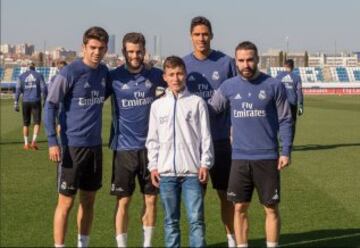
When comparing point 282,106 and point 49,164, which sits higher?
point 282,106

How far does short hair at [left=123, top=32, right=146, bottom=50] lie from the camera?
6234 millimetres

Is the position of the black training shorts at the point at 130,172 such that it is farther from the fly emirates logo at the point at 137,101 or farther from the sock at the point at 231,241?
the sock at the point at 231,241

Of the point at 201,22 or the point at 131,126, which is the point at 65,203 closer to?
the point at 131,126

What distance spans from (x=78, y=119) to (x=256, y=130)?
5.49 feet

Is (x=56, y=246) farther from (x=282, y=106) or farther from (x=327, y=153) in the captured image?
(x=327, y=153)

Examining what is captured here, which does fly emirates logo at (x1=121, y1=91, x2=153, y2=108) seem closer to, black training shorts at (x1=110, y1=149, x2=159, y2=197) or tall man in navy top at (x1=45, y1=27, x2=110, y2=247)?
tall man in navy top at (x1=45, y1=27, x2=110, y2=247)

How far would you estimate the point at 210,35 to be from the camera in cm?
646

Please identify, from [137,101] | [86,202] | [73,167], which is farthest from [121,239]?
[137,101]

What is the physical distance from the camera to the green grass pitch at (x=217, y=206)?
725 cm

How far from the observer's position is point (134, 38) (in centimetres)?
625

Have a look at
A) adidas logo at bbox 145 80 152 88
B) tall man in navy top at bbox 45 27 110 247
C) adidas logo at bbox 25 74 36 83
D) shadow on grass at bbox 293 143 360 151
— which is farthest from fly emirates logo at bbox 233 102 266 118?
adidas logo at bbox 25 74 36 83

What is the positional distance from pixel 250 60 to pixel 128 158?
1507mm

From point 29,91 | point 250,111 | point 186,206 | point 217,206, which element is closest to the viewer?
point 186,206

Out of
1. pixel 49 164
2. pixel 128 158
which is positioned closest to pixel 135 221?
pixel 128 158
